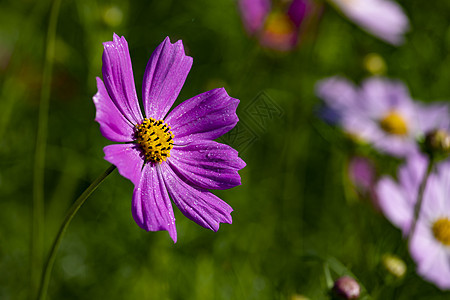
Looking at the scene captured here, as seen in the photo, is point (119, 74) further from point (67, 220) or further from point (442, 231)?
point (442, 231)

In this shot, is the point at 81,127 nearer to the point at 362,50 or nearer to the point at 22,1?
the point at 22,1

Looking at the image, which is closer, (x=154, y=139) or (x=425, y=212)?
(x=154, y=139)

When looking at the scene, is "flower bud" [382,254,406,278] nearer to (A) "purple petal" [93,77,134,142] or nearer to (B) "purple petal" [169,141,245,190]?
(B) "purple petal" [169,141,245,190]

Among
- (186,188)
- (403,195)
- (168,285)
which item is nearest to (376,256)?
(403,195)

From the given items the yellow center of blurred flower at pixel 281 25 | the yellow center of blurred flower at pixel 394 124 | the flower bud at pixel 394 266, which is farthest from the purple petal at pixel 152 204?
the yellow center of blurred flower at pixel 281 25

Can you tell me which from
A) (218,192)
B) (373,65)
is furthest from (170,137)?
(373,65)

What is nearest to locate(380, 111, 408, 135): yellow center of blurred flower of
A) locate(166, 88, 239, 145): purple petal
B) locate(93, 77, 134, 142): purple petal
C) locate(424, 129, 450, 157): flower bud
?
locate(424, 129, 450, 157): flower bud
